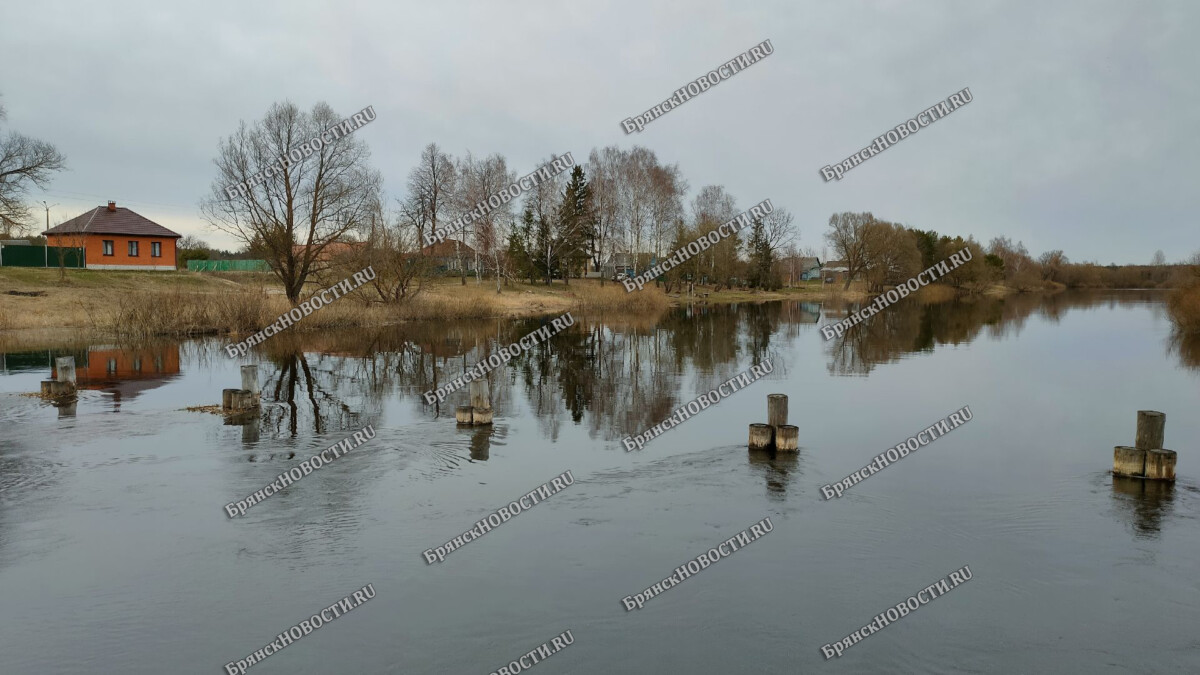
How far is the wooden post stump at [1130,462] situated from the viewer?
12320 millimetres

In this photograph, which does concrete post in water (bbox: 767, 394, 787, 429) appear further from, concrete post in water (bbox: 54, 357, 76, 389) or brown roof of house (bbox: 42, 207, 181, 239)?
brown roof of house (bbox: 42, 207, 181, 239)

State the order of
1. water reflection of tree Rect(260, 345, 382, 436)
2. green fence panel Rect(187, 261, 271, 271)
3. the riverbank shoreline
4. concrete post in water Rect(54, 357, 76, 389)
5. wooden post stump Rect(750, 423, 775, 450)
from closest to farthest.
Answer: wooden post stump Rect(750, 423, 775, 450), water reflection of tree Rect(260, 345, 382, 436), concrete post in water Rect(54, 357, 76, 389), the riverbank shoreline, green fence panel Rect(187, 261, 271, 271)

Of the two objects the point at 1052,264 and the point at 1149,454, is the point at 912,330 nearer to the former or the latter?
the point at 1149,454

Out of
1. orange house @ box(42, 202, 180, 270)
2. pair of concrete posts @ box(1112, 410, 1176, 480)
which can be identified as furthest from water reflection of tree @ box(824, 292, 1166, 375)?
orange house @ box(42, 202, 180, 270)

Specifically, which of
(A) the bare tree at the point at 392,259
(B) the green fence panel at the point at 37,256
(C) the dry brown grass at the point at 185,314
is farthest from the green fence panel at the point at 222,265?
(C) the dry brown grass at the point at 185,314

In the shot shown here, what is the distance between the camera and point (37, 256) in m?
Result: 50.1

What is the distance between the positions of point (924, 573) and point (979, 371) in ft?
65.1

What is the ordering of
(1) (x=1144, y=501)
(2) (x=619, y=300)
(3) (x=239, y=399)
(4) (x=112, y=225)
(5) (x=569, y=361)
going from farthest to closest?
(2) (x=619, y=300)
(4) (x=112, y=225)
(5) (x=569, y=361)
(3) (x=239, y=399)
(1) (x=1144, y=501)

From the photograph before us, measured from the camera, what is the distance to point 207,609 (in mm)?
7523

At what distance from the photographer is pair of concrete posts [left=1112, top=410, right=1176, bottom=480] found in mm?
11977

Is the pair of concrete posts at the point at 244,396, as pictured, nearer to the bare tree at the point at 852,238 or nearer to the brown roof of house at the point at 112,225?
the brown roof of house at the point at 112,225

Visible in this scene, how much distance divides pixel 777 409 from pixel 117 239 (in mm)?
52572

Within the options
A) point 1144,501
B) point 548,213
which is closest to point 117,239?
point 548,213

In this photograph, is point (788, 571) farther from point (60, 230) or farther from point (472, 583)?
point (60, 230)
